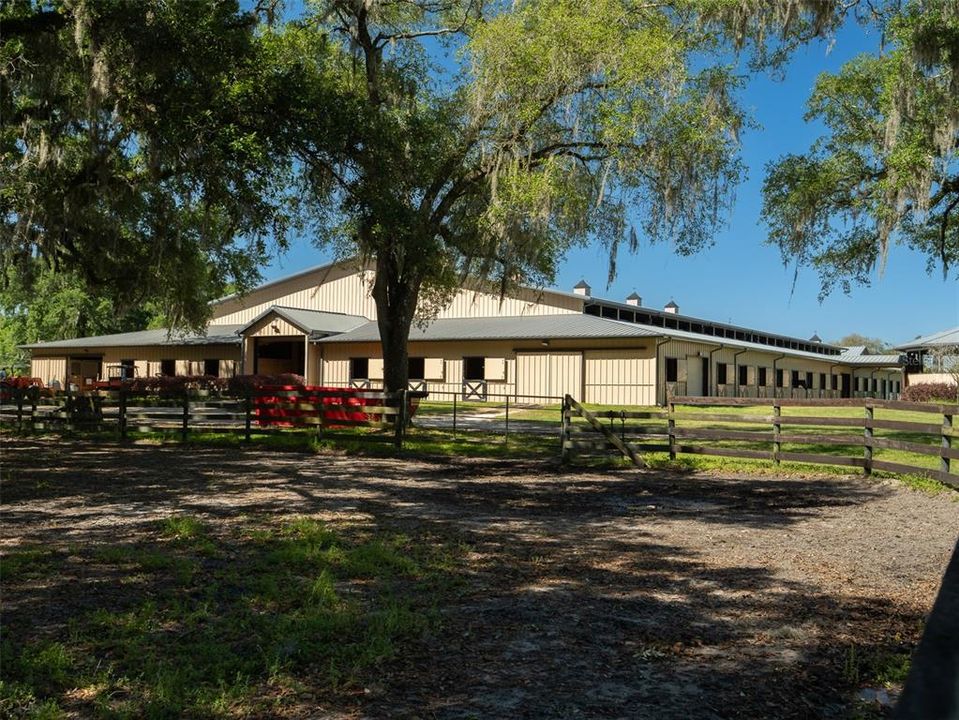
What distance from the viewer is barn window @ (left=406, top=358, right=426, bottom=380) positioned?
39312 mm

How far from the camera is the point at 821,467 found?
557 inches

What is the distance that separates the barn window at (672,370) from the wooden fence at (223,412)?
1713 cm

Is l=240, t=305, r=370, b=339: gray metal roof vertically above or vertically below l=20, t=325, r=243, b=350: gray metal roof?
above

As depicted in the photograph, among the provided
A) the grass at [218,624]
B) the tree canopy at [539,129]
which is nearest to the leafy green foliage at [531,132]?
the tree canopy at [539,129]

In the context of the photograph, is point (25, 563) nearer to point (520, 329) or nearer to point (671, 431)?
point (671, 431)

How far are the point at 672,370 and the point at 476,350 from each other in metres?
9.05

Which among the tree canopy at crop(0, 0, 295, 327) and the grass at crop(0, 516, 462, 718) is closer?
the grass at crop(0, 516, 462, 718)

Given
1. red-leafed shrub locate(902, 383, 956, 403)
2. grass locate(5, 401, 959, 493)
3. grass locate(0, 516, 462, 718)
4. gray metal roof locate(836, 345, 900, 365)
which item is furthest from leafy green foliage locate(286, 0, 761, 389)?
gray metal roof locate(836, 345, 900, 365)

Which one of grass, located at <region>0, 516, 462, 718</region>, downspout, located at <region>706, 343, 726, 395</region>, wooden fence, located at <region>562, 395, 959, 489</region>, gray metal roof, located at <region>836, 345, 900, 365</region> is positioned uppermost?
gray metal roof, located at <region>836, 345, 900, 365</region>

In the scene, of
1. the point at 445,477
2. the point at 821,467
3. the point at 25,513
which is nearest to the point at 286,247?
the point at 445,477

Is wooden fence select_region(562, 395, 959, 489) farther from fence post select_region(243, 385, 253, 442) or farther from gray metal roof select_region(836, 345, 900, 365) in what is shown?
gray metal roof select_region(836, 345, 900, 365)

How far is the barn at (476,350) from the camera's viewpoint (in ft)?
113

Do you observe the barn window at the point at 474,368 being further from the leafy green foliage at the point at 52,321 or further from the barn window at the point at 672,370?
the leafy green foliage at the point at 52,321

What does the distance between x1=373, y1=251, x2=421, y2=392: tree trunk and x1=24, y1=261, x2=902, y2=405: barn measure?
8147 millimetres
